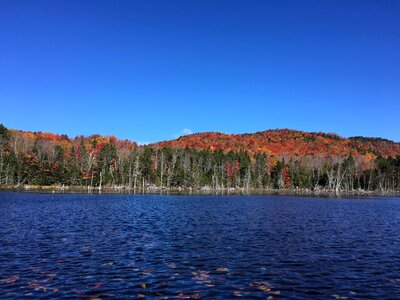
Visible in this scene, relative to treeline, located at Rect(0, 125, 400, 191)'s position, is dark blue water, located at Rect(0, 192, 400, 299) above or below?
below

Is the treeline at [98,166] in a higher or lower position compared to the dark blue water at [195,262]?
higher

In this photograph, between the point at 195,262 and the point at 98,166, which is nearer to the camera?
the point at 195,262

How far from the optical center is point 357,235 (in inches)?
1463

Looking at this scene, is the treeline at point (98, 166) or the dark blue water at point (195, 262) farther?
the treeline at point (98, 166)

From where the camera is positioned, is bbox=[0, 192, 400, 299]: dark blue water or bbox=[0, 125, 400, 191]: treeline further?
bbox=[0, 125, 400, 191]: treeline

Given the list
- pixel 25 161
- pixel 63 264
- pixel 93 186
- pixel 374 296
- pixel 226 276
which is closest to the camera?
pixel 374 296

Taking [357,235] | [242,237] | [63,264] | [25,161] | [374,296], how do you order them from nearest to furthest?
[374,296] → [63,264] → [242,237] → [357,235] → [25,161]

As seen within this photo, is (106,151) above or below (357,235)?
above

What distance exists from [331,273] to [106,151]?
158844 mm

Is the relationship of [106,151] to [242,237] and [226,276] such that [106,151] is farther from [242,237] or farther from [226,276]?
[226,276]

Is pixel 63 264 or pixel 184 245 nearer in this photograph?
pixel 63 264

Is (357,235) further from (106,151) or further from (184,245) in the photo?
(106,151)

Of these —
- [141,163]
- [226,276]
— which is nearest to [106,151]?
[141,163]

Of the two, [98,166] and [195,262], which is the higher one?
[98,166]
